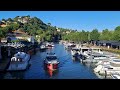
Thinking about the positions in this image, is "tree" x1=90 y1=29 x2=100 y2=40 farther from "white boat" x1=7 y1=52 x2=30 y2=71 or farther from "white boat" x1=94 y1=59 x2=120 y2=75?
"white boat" x1=7 y1=52 x2=30 y2=71

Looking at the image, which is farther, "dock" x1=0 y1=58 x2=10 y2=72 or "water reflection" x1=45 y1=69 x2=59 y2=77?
"water reflection" x1=45 y1=69 x2=59 y2=77

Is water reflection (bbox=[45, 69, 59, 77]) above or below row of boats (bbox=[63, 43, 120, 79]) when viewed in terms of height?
below

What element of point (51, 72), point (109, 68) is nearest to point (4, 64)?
point (51, 72)

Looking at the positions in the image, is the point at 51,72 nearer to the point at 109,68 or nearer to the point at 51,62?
the point at 51,62

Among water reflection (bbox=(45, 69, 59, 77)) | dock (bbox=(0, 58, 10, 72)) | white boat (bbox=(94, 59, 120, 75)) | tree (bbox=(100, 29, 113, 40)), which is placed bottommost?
water reflection (bbox=(45, 69, 59, 77))

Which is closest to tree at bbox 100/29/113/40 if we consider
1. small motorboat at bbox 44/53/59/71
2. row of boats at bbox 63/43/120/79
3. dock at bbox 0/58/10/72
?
row of boats at bbox 63/43/120/79

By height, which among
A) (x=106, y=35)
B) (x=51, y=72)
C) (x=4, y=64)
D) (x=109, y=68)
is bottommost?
(x=51, y=72)

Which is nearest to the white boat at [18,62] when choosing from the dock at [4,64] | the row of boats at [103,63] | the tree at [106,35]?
the dock at [4,64]

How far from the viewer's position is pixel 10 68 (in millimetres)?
6211

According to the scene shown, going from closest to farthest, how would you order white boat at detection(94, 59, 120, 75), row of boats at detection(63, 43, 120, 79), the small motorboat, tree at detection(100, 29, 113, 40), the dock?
the dock < row of boats at detection(63, 43, 120, 79) < white boat at detection(94, 59, 120, 75) < the small motorboat < tree at detection(100, 29, 113, 40)
